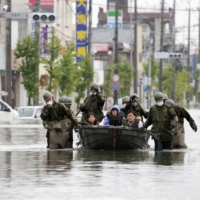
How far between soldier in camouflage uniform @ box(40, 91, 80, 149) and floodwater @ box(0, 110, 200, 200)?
0.54 meters

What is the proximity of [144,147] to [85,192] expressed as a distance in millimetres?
11356

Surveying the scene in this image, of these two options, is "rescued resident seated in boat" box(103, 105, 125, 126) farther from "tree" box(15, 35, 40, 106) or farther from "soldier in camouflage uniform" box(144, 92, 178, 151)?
"tree" box(15, 35, 40, 106)

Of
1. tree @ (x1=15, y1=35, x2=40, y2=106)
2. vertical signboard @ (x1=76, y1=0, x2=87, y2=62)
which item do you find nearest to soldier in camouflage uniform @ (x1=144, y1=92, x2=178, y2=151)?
tree @ (x1=15, y1=35, x2=40, y2=106)

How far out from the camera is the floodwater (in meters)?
14.8

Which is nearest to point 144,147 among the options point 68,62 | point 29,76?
point 29,76

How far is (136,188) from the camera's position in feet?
51.4

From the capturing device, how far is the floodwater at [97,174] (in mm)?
14836

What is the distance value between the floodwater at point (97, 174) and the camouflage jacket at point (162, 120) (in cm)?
54

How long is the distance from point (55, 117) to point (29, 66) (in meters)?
36.1

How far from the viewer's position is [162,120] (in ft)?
82.6

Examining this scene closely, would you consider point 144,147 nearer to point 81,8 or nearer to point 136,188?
point 136,188

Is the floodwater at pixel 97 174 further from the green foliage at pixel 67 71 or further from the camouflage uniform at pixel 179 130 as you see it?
the green foliage at pixel 67 71

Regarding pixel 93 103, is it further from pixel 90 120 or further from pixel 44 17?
pixel 44 17

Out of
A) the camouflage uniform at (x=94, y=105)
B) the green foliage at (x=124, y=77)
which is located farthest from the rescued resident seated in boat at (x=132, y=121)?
the green foliage at (x=124, y=77)
